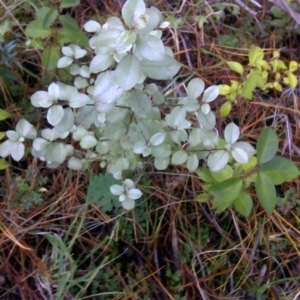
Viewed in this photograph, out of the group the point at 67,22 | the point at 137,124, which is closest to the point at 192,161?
the point at 137,124

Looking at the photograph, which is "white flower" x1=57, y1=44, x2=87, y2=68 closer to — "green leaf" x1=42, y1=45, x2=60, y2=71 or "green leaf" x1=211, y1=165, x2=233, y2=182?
"green leaf" x1=42, y1=45, x2=60, y2=71

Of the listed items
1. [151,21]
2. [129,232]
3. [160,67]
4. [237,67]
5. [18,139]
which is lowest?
[129,232]

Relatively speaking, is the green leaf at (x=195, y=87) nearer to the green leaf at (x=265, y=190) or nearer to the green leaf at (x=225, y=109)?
the green leaf at (x=265, y=190)

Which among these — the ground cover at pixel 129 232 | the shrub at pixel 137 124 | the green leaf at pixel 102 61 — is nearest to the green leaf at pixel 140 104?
the shrub at pixel 137 124

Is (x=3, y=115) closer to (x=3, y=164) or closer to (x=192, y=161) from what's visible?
(x=3, y=164)

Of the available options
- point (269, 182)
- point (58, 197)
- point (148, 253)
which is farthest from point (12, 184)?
point (269, 182)

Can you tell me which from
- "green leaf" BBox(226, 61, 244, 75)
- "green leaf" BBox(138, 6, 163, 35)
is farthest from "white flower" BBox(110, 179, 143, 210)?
"green leaf" BBox(226, 61, 244, 75)
